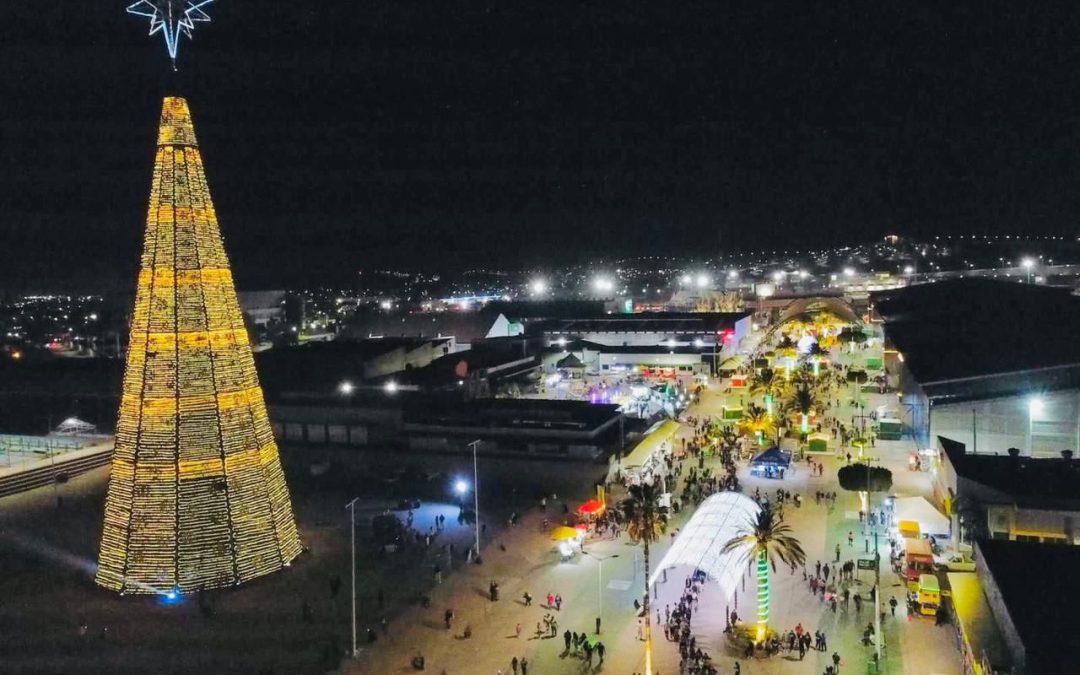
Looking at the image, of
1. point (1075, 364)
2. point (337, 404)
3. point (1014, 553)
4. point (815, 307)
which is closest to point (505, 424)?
point (337, 404)

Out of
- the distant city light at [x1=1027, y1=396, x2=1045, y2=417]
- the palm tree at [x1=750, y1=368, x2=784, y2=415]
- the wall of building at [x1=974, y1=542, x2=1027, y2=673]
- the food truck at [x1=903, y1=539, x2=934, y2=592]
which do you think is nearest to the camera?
the wall of building at [x1=974, y1=542, x2=1027, y2=673]

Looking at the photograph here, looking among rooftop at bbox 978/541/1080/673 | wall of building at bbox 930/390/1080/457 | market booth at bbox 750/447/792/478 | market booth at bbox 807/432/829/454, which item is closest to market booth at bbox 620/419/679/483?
market booth at bbox 750/447/792/478

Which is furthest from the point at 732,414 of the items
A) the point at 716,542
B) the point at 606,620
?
the point at 606,620

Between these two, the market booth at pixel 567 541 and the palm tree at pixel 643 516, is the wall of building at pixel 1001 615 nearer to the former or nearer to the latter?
the palm tree at pixel 643 516

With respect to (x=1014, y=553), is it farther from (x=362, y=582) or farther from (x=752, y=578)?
(x=362, y=582)

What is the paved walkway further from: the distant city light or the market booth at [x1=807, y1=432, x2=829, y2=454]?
the distant city light
